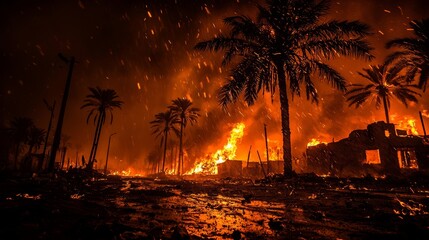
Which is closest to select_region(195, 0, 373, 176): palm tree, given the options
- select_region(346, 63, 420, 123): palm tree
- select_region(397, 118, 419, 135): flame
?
select_region(346, 63, 420, 123): palm tree

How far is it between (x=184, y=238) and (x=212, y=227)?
62 centimetres

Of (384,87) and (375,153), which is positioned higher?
(384,87)

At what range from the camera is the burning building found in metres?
21.9

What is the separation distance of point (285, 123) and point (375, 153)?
1844 cm

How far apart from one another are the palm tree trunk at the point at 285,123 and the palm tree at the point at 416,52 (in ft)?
41.8

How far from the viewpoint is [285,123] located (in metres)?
13.0

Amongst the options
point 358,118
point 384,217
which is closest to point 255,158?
point 358,118

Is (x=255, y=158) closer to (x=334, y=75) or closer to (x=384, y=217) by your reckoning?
(x=334, y=75)

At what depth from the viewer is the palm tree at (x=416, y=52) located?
61.2ft

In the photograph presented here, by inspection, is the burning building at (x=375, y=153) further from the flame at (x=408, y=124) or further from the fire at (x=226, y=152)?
the fire at (x=226, y=152)

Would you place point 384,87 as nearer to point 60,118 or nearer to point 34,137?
point 60,118

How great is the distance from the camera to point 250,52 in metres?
14.4

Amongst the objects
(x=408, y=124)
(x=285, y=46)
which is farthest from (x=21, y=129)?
(x=408, y=124)

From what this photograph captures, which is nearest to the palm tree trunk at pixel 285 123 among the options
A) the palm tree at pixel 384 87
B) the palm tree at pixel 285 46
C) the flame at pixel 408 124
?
the palm tree at pixel 285 46
